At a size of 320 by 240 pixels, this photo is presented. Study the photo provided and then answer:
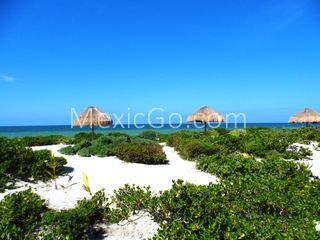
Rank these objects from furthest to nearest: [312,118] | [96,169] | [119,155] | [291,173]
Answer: [312,118] → [119,155] → [96,169] → [291,173]

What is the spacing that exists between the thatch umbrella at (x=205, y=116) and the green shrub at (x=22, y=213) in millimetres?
16183

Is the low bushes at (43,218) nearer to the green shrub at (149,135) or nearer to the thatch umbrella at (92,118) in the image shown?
the thatch umbrella at (92,118)

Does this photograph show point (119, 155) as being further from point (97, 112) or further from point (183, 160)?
point (97, 112)

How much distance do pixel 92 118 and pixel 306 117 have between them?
1949cm

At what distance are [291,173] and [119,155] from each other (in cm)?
671

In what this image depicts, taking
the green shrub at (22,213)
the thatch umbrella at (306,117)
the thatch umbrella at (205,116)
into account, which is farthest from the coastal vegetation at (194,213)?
the thatch umbrella at (306,117)

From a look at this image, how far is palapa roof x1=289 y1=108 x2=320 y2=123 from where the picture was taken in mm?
25688

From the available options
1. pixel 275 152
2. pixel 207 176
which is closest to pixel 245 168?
pixel 207 176

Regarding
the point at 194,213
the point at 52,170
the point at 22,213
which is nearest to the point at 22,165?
the point at 52,170

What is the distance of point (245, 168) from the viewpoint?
9.27m

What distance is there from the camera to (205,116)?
825 inches

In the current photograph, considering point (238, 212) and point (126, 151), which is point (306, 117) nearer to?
point (126, 151)

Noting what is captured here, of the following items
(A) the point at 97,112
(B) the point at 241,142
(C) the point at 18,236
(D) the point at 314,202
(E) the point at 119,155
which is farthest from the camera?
(A) the point at 97,112

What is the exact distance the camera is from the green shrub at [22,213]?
473 centimetres
